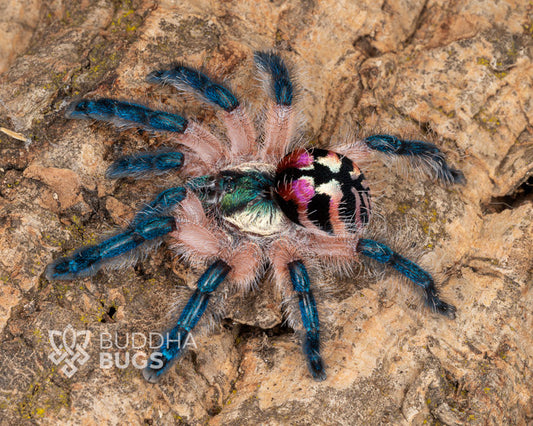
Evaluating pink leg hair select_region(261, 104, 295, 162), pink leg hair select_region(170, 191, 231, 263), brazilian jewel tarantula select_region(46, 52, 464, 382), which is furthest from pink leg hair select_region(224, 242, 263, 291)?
pink leg hair select_region(261, 104, 295, 162)

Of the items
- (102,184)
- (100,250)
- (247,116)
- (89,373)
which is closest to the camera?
(89,373)

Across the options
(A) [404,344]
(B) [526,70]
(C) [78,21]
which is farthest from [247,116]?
(B) [526,70]

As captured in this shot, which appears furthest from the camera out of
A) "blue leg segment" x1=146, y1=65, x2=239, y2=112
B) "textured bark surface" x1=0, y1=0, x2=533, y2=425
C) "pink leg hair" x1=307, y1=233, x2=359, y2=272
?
"blue leg segment" x1=146, y1=65, x2=239, y2=112

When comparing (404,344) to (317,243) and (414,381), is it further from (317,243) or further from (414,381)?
(317,243)

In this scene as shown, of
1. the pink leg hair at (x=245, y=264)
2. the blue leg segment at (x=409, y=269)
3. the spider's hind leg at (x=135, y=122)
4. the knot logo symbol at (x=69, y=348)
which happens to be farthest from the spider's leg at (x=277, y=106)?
the knot logo symbol at (x=69, y=348)

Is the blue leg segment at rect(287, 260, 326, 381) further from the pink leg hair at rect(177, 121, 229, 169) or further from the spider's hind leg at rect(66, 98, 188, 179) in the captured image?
the spider's hind leg at rect(66, 98, 188, 179)

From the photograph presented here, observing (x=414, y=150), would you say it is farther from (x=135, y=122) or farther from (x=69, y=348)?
(x=69, y=348)

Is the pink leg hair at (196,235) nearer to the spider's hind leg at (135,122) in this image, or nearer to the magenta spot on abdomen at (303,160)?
the spider's hind leg at (135,122)
